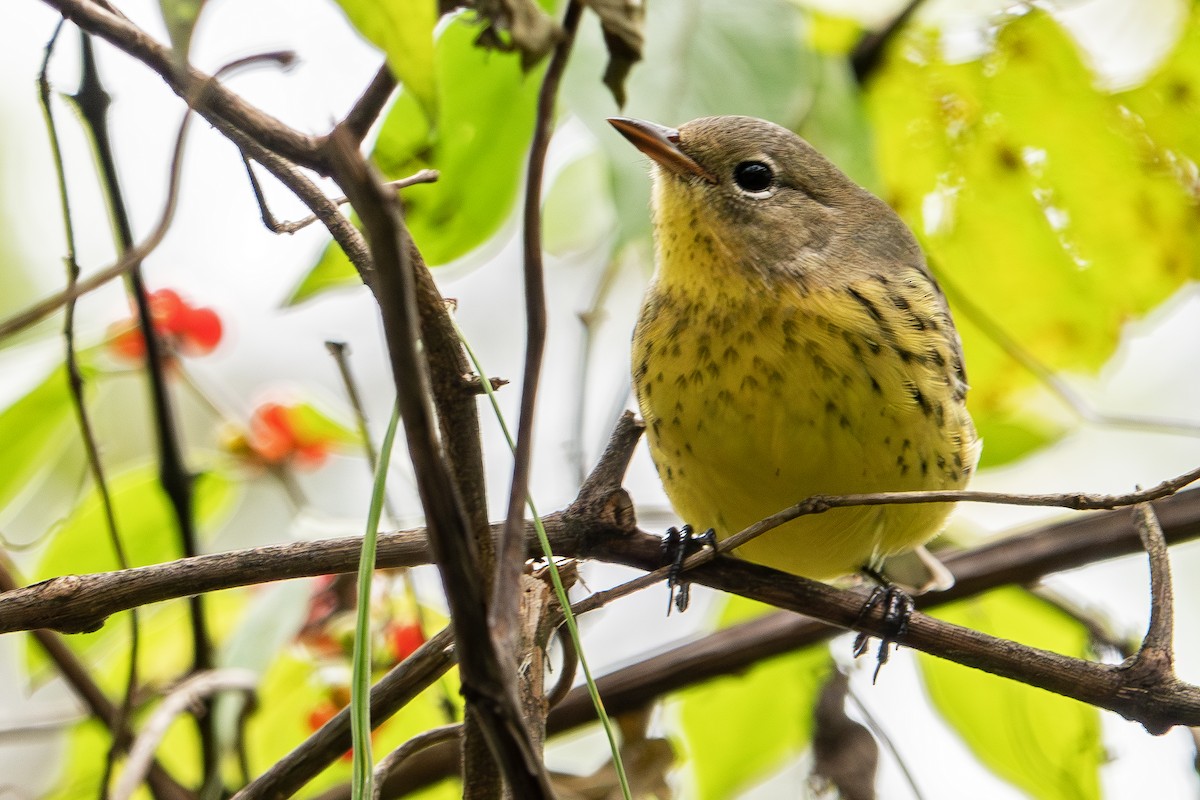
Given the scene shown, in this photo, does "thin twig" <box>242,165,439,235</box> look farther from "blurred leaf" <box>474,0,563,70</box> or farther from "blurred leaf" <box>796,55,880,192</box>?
"blurred leaf" <box>796,55,880,192</box>

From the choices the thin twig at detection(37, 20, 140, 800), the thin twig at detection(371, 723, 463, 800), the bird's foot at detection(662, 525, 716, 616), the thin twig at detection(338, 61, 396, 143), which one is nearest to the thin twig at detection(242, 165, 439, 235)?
the thin twig at detection(338, 61, 396, 143)

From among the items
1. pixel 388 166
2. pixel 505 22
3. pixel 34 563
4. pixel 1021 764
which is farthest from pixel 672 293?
pixel 505 22

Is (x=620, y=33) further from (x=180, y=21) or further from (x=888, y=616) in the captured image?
(x=888, y=616)

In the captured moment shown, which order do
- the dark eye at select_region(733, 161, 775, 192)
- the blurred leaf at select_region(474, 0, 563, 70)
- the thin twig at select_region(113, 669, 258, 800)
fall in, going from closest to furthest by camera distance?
1. the blurred leaf at select_region(474, 0, 563, 70)
2. the thin twig at select_region(113, 669, 258, 800)
3. the dark eye at select_region(733, 161, 775, 192)

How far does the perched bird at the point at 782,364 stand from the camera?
1.88 meters

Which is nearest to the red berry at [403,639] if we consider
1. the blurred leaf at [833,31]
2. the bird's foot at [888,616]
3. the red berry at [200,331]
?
the red berry at [200,331]

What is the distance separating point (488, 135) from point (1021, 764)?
1.18 metres

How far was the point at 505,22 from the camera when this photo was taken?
726mm

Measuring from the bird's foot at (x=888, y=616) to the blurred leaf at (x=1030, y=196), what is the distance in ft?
1.35

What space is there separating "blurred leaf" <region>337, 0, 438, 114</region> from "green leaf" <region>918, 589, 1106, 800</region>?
1.08m

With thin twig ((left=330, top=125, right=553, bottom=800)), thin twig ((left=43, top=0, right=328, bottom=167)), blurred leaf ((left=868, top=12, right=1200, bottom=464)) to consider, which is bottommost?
thin twig ((left=330, top=125, right=553, bottom=800))

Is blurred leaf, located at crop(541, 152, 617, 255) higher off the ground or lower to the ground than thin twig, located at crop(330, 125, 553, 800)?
higher

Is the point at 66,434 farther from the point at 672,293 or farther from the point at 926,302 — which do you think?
the point at 926,302

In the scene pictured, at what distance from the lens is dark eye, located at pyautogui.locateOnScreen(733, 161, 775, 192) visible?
227 centimetres
